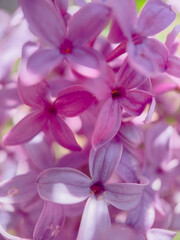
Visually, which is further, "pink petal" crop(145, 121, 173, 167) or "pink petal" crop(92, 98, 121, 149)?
"pink petal" crop(145, 121, 173, 167)

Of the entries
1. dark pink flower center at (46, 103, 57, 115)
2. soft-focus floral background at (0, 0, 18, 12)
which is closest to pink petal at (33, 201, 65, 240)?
dark pink flower center at (46, 103, 57, 115)

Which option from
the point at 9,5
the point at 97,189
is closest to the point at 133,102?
the point at 97,189

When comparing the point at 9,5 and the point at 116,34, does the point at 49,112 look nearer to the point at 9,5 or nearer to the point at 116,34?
the point at 116,34

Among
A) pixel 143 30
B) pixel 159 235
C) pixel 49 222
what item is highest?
pixel 143 30

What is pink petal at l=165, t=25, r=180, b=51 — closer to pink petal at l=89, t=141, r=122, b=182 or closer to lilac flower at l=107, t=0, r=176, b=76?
lilac flower at l=107, t=0, r=176, b=76

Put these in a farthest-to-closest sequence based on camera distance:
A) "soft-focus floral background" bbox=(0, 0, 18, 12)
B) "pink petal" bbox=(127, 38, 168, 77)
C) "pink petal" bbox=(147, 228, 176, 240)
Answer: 1. "soft-focus floral background" bbox=(0, 0, 18, 12)
2. "pink petal" bbox=(147, 228, 176, 240)
3. "pink petal" bbox=(127, 38, 168, 77)

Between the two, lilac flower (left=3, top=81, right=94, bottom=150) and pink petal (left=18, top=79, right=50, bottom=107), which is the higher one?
pink petal (left=18, top=79, right=50, bottom=107)
